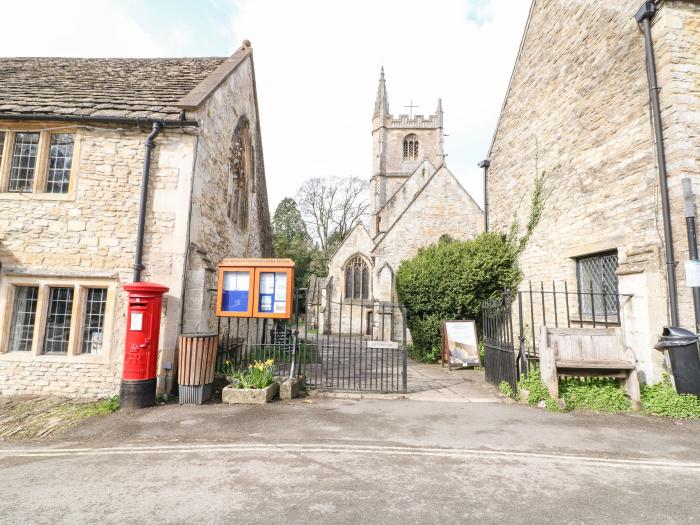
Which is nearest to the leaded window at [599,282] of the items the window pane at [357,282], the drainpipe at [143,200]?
the drainpipe at [143,200]

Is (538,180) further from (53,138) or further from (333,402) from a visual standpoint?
(53,138)

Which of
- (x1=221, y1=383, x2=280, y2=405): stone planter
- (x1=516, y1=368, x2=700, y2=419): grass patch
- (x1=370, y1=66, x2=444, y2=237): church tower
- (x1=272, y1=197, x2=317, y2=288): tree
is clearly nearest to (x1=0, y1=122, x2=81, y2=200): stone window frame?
(x1=221, y1=383, x2=280, y2=405): stone planter

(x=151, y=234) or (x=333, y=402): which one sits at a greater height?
(x=151, y=234)

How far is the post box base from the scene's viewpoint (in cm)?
597

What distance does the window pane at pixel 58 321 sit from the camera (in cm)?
694

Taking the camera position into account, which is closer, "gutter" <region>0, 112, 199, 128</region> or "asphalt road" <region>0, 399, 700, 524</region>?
"asphalt road" <region>0, 399, 700, 524</region>

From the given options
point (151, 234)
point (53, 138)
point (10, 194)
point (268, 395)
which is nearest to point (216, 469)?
point (268, 395)

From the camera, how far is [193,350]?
621 cm

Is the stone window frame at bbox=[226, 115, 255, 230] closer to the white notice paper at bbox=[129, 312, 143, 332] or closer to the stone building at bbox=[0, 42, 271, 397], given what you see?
the stone building at bbox=[0, 42, 271, 397]

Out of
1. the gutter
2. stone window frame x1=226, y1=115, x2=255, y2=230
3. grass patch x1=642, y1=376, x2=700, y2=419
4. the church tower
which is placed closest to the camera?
grass patch x1=642, y1=376, x2=700, y2=419

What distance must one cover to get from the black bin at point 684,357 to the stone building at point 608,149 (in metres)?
0.58

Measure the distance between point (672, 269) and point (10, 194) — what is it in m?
12.8

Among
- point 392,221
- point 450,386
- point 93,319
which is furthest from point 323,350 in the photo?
point 392,221

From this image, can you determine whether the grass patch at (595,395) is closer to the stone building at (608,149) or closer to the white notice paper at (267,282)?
the stone building at (608,149)
